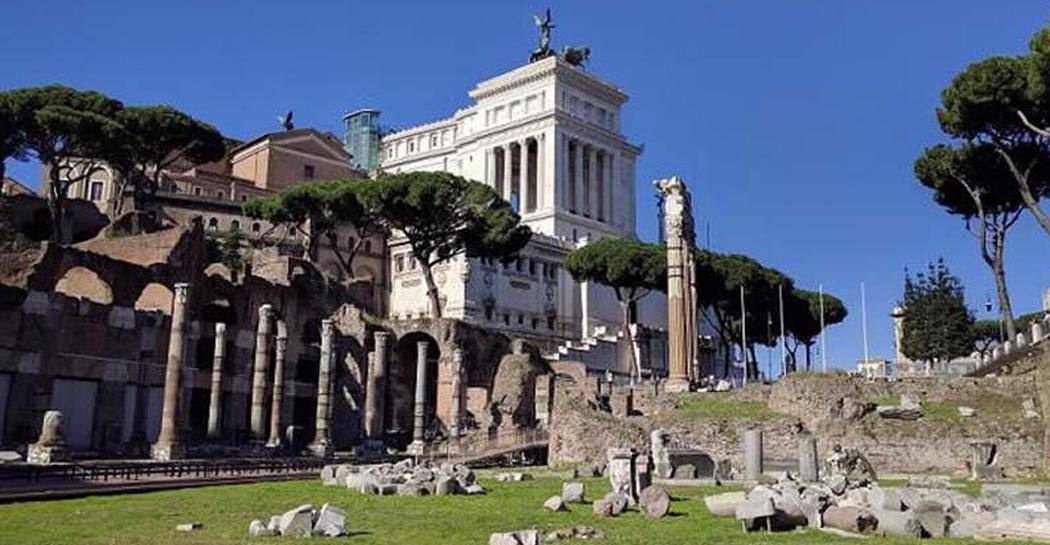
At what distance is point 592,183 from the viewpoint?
86812 mm

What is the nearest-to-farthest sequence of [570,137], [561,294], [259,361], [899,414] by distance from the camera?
[899,414], [259,361], [561,294], [570,137]

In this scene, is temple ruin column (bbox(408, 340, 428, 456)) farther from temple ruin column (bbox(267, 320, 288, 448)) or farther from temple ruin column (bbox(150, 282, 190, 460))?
temple ruin column (bbox(150, 282, 190, 460))

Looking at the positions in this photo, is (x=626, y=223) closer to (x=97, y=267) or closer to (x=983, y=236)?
(x=983, y=236)

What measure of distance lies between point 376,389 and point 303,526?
30719mm

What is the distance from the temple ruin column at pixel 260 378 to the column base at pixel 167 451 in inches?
250

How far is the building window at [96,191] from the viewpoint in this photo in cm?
6325

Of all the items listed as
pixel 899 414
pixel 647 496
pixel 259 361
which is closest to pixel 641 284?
pixel 259 361

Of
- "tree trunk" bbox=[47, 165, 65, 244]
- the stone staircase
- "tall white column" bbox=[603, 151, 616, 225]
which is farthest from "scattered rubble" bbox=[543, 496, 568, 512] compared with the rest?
"tall white column" bbox=[603, 151, 616, 225]

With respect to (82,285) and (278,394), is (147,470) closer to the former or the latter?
(278,394)

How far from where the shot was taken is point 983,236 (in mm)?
37031

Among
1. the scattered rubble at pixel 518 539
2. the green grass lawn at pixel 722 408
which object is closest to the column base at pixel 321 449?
the green grass lawn at pixel 722 408

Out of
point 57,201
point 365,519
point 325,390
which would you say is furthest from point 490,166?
point 365,519

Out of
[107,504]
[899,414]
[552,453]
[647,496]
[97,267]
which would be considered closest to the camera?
[647,496]

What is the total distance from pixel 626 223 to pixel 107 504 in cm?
7517
